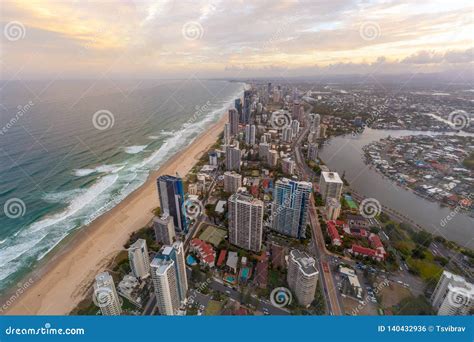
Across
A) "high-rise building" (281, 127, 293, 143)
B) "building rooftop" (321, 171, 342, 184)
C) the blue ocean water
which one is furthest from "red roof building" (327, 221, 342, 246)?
"high-rise building" (281, 127, 293, 143)

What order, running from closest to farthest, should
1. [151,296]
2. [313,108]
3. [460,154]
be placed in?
[151,296], [460,154], [313,108]

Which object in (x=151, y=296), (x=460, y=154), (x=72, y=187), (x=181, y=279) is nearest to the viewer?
(x=181, y=279)

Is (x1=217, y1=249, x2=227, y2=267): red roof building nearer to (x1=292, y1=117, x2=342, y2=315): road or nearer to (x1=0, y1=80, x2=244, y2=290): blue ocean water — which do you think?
(x1=292, y1=117, x2=342, y2=315): road

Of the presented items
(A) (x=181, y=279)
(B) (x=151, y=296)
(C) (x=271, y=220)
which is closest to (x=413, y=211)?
(C) (x=271, y=220)

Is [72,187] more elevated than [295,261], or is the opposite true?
[295,261]

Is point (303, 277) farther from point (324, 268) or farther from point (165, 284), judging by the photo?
point (165, 284)

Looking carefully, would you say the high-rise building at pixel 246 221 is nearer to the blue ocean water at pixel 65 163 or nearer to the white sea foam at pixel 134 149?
the blue ocean water at pixel 65 163

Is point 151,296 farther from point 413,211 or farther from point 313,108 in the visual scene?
point 313,108
